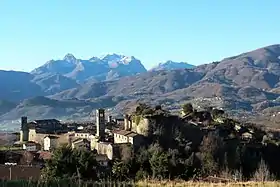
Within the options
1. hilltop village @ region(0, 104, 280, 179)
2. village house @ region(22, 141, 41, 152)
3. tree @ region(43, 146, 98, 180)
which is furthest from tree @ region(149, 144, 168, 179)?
village house @ region(22, 141, 41, 152)

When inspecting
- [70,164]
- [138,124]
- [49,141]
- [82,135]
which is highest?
[138,124]

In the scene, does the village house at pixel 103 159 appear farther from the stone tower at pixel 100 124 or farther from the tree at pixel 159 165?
the stone tower at pixel 100 124

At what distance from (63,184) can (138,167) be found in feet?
66.2

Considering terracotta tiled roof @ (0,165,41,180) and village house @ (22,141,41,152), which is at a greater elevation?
village house @ (22,141,41,152)

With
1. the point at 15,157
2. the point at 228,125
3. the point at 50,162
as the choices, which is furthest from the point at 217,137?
the point at 50,162

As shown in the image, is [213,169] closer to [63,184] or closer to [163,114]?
[163,114]

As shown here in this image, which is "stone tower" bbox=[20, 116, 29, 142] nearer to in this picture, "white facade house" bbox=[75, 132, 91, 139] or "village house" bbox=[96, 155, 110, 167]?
"white facade house" bbox=[75, 132, 91, 139]

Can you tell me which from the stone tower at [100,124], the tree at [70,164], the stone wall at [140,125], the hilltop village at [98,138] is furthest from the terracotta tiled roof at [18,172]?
the stone tower at [100,124]

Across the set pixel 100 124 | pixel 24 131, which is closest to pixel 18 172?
pixel 100 124

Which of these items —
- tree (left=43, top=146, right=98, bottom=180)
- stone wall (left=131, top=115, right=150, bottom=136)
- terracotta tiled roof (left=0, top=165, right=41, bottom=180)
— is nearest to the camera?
terracotta tiled roof (left=0, top=165, right=41, bottom=180)

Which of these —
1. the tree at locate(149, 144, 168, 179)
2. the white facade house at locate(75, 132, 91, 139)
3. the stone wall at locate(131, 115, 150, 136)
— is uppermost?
the stone wall at locate(131, 115, 150, 136)

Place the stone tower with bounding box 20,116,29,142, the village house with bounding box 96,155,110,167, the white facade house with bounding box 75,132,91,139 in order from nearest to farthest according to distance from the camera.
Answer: the village house with bounding box 96,155,110,167
the white facade house with bounding box 75,132,91,139
the stone tower with bounding box 20,116,29,142

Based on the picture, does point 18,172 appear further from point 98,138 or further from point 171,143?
point 98,138

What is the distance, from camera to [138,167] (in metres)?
31.2
